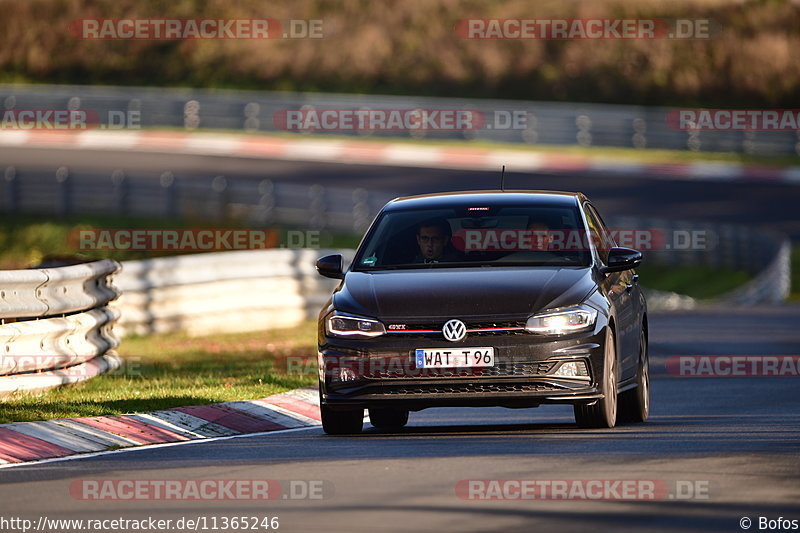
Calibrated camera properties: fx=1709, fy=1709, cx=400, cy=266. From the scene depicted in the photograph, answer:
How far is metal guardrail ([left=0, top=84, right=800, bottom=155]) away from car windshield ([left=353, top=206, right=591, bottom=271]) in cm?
3199

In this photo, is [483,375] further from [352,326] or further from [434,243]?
[434,243]

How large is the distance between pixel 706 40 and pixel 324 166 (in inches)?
578

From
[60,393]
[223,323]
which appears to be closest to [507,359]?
[60,393]

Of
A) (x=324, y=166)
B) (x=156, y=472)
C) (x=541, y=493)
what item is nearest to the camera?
(x=541, y=493)

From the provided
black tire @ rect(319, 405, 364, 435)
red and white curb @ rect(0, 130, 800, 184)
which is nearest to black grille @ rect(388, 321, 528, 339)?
black tire @ rect(319, 405, 364, 435)

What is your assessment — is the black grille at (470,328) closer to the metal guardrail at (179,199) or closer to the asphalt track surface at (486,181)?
the metal guardrail at (179,199)

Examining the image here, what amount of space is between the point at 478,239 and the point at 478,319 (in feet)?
4.26

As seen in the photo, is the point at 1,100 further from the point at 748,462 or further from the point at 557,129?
the point at 748,462

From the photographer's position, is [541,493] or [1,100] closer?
[541,493]

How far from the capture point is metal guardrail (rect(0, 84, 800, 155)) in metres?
44.1

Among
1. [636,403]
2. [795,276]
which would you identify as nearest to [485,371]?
[636,403]

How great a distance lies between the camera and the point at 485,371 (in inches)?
425

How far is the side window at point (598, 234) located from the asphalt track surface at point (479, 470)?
4.22 ft

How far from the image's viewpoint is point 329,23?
54594mm
